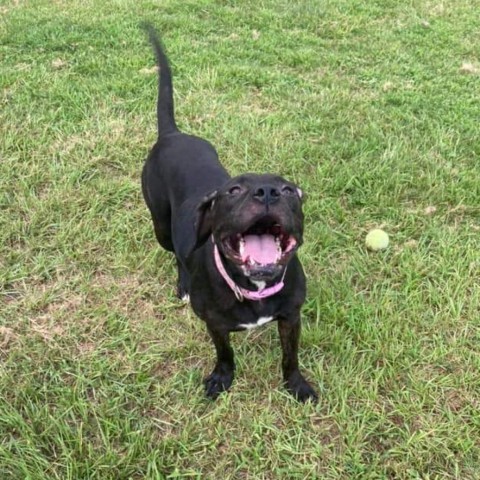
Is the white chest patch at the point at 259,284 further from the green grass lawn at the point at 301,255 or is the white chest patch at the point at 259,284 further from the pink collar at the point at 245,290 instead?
the green grass lawn at the point at 301,255

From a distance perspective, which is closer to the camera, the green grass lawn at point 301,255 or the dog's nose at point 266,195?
the dog's nose at point 266,195

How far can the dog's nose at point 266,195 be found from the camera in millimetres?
1946

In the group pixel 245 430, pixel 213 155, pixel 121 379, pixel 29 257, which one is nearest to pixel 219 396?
pixel 245 430

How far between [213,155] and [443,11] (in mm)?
4544

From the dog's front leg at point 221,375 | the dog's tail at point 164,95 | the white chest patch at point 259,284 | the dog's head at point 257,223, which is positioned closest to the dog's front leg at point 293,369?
the dog's front leg at point 221,375

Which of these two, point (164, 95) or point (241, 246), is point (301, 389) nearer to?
point (241, 246)

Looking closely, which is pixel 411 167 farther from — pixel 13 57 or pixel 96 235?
pixel 13 57

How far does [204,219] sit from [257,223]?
33cm

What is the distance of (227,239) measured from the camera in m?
2.07

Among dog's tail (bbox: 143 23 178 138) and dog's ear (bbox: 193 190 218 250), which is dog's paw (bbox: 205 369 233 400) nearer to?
dog's ear (bbox: 193 190 218 250)

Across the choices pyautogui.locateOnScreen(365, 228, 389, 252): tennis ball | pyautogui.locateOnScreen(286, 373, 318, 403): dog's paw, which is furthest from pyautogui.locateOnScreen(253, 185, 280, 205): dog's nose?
pyautogui.locateOnScreen(365, 228, 389, 252): tennis ball

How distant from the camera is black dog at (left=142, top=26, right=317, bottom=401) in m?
2.01

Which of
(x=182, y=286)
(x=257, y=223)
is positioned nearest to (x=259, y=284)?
(x=257, y=223)

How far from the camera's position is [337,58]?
533 centimetres
